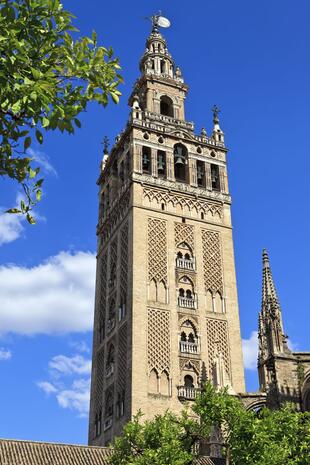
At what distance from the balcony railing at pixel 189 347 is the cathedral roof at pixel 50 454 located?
793 centimetres

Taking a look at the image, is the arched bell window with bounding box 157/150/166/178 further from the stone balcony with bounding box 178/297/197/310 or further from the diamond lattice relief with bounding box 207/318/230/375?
the diamond lattice relief with bounding box 207/318/230/375

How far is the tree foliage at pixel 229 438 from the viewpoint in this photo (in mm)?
19609

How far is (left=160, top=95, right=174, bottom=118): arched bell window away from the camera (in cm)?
4862

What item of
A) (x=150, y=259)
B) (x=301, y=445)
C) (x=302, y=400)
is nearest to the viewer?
(x=301, y=445)

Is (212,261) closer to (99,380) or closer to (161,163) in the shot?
(161,163)

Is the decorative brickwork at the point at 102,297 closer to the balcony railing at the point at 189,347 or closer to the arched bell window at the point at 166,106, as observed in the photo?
the balcony railing at the point at 189,347

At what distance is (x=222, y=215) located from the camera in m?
43.5

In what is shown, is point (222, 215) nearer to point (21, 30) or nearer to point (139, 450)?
point (139, 450)

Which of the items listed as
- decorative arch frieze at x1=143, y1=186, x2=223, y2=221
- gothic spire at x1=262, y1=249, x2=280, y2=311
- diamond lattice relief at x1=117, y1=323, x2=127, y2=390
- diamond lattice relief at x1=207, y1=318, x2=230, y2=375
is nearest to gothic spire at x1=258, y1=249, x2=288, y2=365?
gothic spire at x1=262, y1=249, x2=280, y2=311

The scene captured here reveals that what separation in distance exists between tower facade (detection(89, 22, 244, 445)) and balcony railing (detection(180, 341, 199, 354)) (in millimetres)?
62

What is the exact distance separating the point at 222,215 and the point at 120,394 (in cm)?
1431

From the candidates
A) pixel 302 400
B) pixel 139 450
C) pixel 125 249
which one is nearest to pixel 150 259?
pixel 125 249

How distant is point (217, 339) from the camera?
126ft


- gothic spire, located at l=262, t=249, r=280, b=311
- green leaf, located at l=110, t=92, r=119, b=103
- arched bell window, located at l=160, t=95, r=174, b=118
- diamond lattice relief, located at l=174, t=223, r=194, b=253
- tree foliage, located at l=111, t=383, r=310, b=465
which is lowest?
tree foliage, located at l=111, t=383, r=310, b=465
